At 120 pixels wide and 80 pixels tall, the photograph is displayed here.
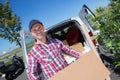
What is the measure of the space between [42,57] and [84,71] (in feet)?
2.16

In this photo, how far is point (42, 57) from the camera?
139 inches

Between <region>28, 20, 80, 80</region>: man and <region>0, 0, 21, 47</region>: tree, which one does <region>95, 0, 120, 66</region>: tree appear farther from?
<region>0, 0, 21, 47</region>: tree

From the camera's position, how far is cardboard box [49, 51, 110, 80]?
3152 millimetres

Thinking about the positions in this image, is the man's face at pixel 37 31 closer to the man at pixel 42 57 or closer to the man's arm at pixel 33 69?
the man at pixel 42 57

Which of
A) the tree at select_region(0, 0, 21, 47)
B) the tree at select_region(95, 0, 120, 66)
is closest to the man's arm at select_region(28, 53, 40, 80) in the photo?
the tree at select_region(95, 0, 120, 66)

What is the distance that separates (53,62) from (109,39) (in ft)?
6.70

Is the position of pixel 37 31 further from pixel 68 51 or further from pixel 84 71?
pixel 84 71

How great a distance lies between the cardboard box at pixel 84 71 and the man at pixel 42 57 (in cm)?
37

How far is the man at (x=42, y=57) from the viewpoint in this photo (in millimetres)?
3498

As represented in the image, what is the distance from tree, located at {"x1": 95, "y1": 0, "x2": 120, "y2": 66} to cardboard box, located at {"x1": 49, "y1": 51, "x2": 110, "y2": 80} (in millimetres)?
1736

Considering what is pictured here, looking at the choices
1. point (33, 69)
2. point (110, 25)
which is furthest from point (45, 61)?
point (110, 25)

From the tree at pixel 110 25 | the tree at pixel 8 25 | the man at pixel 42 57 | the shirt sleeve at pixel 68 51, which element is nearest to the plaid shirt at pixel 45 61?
the man at pixel 42 57

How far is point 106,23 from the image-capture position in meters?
5.26

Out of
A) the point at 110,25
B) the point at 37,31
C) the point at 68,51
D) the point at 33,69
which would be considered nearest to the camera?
the point at 33,69
